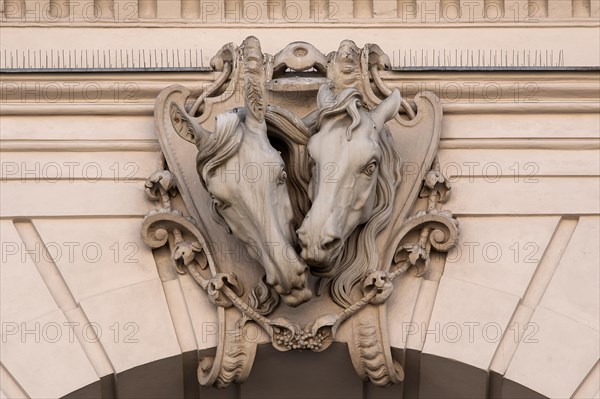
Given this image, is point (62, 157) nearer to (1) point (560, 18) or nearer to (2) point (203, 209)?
(2) point (203, 209)

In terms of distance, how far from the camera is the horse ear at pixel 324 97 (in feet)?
31.5

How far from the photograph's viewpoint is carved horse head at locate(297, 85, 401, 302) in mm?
9344

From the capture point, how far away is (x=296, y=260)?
9305 mm

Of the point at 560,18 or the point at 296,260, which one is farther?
the point at 560,18

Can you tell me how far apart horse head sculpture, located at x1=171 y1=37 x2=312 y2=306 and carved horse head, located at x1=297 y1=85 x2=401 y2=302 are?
0.33 feet

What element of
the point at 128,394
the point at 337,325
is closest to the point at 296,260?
the point at 337,325

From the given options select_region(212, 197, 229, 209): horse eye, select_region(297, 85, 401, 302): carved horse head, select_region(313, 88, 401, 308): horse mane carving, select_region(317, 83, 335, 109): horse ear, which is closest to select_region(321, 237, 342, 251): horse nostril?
select_region(297, 85, 401, 302): carved horse head

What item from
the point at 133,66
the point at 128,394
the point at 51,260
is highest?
the point at 133,66

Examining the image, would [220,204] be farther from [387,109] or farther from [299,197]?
[387,109]

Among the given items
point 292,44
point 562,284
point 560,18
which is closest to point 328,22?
point 292,44

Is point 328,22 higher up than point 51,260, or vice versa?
point 328,22

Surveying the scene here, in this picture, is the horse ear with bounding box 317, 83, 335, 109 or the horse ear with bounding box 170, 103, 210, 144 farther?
the horse ear with bounding box 317, 83, 335, 109

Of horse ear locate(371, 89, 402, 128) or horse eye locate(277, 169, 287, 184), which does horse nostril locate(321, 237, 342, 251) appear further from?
horse ear locate(371, 89, 402, 128)

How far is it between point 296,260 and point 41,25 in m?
1.90
